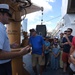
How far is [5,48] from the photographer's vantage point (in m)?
1.97

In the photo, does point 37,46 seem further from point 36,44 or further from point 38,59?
point 38,59

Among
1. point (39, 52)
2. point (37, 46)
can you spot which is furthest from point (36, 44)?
point (39, 52)

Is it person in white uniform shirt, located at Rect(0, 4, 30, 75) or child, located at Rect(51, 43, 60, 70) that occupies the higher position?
person in white uniform shirt, located at Rect(0, 4, 30, 75)

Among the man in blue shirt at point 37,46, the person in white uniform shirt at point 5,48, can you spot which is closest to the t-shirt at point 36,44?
the man in blue shirt at point 37,46

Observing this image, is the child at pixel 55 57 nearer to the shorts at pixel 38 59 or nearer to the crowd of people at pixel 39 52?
the crowd of people at pixel 39 52

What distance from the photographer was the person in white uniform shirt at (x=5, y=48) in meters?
1.79

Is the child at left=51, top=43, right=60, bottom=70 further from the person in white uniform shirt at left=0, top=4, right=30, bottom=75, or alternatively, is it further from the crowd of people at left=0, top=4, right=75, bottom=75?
the person in white uniform shirt at left=0, top=4, right=30, bottom=75

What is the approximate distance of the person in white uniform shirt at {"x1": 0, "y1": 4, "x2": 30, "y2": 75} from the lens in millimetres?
1786

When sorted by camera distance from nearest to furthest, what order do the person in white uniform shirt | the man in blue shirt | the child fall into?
the person in white uniform shirt
the man in blue shirt
the child

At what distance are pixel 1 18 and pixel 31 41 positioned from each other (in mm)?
3139

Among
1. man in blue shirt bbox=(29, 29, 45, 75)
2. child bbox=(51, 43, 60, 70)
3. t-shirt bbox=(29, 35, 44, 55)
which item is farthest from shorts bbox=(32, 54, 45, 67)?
child bbox=(51, 43, 60, 70)

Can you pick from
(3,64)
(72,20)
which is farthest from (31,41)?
(72,20)

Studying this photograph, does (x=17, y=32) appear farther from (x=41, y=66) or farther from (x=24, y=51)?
(x=24, y=51)

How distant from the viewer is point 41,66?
17.0 ft
